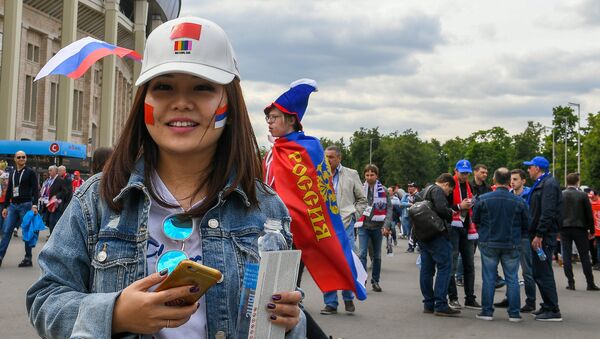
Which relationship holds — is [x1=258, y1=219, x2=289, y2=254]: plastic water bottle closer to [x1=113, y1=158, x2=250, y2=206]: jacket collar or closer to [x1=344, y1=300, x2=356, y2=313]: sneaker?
[x1=113, y1=158, x2=250, y2=206]: jacket collar

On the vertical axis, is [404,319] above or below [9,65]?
below

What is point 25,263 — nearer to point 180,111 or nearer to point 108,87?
point 180,111

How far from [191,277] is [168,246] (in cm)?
37

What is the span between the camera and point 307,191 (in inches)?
228

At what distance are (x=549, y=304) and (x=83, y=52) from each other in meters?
6.85

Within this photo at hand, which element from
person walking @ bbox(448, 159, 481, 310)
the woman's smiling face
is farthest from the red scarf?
the woman's smiling face

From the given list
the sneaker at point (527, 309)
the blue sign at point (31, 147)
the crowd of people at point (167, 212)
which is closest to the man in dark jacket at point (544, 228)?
the sneaker at point (527, 309)

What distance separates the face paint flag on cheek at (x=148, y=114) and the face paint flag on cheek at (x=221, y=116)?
182 millimetres

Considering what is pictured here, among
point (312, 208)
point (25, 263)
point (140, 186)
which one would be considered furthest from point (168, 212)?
point (25, 263)

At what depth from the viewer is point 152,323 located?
1.80m

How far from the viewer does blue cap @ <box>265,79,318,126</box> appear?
578 cm

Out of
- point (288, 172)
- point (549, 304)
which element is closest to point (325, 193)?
point (288, 172)

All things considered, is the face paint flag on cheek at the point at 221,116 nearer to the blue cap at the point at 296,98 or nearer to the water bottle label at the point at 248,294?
the water bottle label at the point at 248,294

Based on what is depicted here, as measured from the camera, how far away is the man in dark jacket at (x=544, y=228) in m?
10.1
